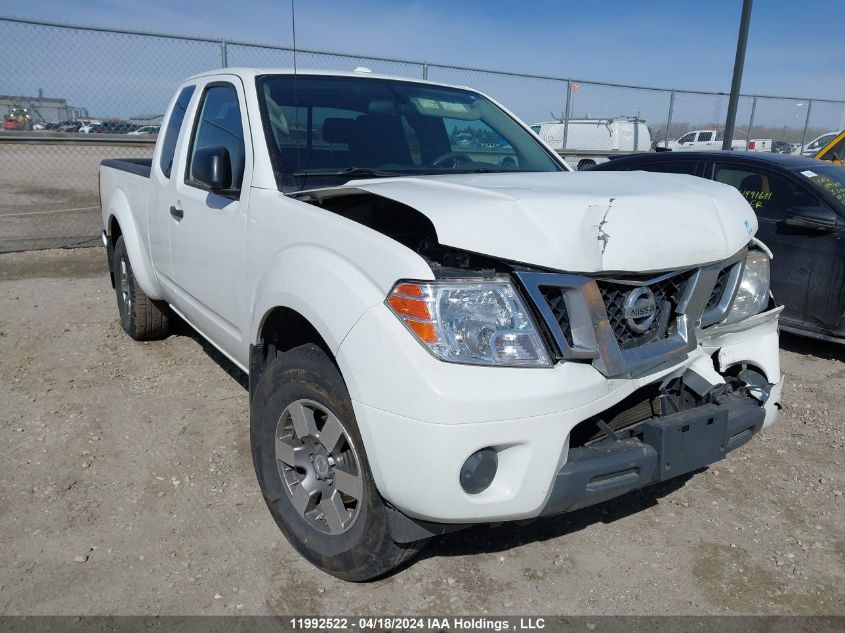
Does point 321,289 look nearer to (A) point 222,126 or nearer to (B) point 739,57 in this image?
(A) point 222,126

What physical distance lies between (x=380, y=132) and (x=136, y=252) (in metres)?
2.20

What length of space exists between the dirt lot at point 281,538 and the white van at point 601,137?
10.8 metres

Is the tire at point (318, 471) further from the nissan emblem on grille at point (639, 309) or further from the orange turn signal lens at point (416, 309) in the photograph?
the nissan emblem on grille at point (639, 309)

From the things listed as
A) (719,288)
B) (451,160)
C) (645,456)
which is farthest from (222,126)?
(645,456)

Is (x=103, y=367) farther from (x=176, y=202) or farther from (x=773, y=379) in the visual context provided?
(x=773, y=379)

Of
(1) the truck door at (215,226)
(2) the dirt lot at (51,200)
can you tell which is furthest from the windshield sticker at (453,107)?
(2) the dirt lot at (51,200)

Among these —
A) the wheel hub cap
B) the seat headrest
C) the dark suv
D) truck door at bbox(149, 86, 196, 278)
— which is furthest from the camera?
the dark suv

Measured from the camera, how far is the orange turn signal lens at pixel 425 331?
6.72ft

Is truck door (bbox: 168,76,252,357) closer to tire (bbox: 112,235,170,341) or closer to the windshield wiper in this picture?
the windshield wiper

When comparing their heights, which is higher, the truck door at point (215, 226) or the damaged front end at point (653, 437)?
the truck door at point (215, 226)

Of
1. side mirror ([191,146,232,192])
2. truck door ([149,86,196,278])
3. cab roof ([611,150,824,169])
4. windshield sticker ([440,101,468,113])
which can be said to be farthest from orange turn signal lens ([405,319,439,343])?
cab roof ([611,150,824,169])

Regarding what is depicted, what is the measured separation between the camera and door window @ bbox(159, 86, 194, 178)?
13.9ft

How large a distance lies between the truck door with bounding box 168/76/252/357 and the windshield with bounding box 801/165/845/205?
440 cm

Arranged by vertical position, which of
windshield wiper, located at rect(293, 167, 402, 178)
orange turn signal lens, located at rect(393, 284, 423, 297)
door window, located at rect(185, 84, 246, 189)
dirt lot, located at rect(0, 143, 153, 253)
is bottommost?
dirt lot, located at rect(0, 143, 153, 253)
